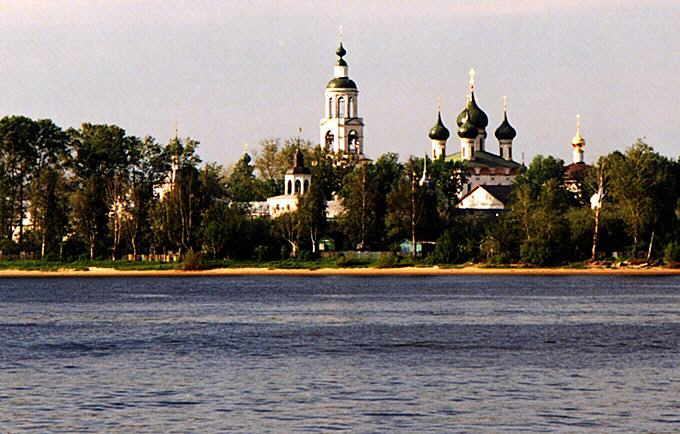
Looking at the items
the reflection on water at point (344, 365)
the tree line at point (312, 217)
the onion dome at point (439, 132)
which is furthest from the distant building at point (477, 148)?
the reflection on water at point (344, 365)

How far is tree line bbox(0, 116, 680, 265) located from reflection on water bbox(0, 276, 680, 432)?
29.0 metres

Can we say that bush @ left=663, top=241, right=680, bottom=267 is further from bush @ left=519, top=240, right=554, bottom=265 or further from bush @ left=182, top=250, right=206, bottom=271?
bush @ left=182, top=250, right=206, bottom=271

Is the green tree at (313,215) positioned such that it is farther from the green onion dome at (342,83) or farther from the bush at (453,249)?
the green onion dome at (342,83)

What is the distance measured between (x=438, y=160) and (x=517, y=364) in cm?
11714

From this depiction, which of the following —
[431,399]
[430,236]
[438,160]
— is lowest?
[431,399]

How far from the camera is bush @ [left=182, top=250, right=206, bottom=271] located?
11456 centimetres

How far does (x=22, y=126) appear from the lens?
5128 inches

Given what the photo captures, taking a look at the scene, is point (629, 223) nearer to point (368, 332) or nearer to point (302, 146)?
point (368, 332)

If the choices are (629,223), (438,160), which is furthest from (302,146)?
(629,223)

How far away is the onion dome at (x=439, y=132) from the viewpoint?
604 feet

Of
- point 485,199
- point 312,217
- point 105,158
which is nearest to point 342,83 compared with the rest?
point 485,199

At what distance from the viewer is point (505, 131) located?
189750 millimetres

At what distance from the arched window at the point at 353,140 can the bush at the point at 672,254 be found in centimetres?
7060

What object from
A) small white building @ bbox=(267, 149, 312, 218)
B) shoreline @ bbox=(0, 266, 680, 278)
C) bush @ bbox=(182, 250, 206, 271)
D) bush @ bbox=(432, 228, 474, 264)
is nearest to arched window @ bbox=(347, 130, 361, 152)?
small white building @ bbox=(267, 149, 312, 218)
